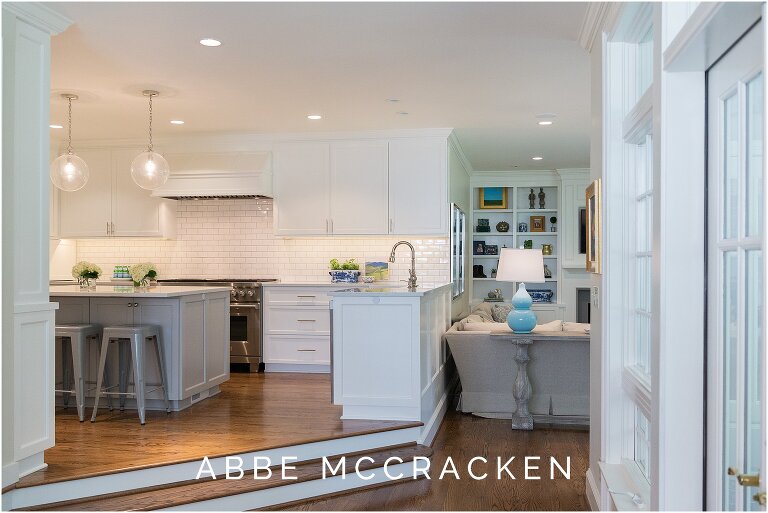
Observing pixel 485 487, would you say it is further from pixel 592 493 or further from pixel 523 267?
pixel 523 267

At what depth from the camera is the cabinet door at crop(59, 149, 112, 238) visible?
7871 millimetres

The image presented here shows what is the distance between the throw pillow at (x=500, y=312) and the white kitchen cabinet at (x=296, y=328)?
232 centimetres

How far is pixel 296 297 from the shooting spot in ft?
24.1

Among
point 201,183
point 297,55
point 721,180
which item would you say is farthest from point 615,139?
point 201,183

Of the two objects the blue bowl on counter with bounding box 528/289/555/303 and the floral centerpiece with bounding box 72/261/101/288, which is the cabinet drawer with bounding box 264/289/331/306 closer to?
the floral centerpiece with bounding box 72/261/101/288

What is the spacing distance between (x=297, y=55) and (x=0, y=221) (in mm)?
2130

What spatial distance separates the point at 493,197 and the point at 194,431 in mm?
6657

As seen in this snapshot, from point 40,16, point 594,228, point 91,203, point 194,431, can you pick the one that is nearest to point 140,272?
point 194,431

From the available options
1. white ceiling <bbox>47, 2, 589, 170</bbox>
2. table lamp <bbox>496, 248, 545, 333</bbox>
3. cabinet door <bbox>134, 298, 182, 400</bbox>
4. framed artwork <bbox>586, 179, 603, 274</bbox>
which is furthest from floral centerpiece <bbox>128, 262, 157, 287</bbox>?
framed artwork <bbox>586, 179, 603, 274</bbox>

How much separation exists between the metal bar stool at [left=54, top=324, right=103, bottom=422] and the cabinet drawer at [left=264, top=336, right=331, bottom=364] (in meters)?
2.39

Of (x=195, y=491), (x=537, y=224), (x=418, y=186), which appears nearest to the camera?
(x=195, y=491)

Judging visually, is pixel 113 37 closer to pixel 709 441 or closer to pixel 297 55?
pixel 297 55

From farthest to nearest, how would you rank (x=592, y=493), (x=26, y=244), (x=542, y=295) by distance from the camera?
1. (x=542, y=295)
2. (x=592, y=493)
3. (x=26, y=244)

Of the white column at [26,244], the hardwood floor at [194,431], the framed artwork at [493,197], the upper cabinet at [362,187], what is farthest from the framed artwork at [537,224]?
the white column at [26,244]
